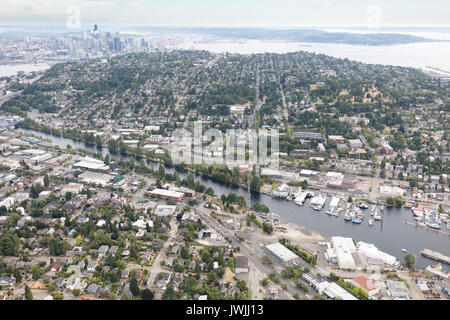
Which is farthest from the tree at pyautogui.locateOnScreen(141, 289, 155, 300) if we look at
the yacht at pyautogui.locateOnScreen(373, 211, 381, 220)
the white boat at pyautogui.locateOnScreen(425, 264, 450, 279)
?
the yacht at pyautogui.locateOnScreen(373, 211, 381, 220)

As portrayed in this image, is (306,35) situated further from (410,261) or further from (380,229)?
(410,261)

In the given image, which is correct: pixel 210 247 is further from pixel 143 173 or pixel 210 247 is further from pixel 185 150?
pixel 185 150

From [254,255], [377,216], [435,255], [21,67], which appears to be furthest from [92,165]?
[21,67]

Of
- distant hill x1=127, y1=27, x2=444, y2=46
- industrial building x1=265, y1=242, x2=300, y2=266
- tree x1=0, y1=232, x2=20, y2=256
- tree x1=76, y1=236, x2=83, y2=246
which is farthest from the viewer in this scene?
distant hill x1=127, y1=27, x2=444, y2=46

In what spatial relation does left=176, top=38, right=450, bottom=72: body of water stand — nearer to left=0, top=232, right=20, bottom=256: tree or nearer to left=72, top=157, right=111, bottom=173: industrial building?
left=72, top=157, right=111, bottom=173: industrial building

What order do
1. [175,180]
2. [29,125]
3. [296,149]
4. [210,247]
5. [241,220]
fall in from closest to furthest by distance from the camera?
[210,247] → [241,220] → [175,180] → [296,149] → [29,125]

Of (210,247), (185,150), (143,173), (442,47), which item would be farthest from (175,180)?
(442,47)
